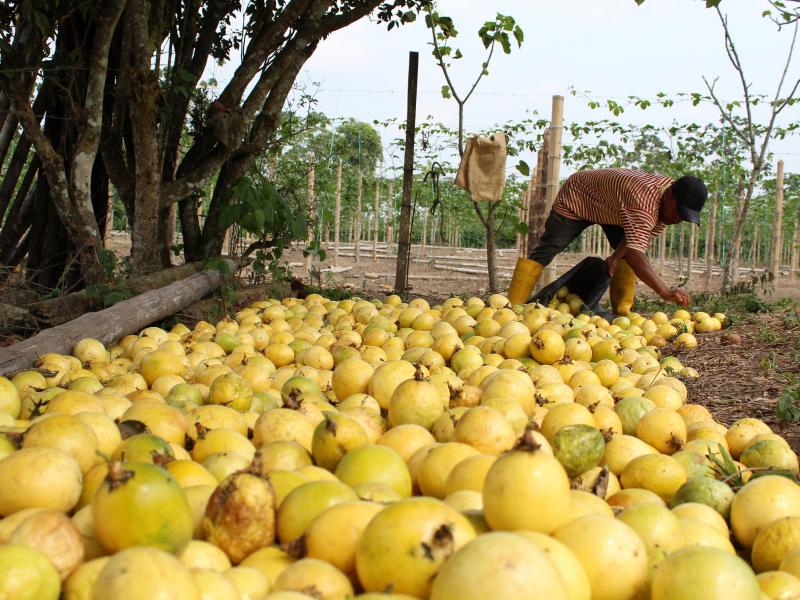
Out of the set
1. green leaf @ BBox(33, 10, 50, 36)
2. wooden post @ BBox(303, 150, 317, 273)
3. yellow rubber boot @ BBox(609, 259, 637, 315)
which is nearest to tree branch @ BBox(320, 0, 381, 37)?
wooden post @ BBox(303, 150, 317, 273)

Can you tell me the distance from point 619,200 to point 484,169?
1724 millimetres

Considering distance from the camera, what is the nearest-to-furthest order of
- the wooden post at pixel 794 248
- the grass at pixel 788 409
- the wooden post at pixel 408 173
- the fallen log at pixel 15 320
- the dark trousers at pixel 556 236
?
the grass at pixel 788 409 → the fallen log at pixel 15 320 → the dark trousers at pixel 556 236 → the wooden post at pixel 408 173 → the wooden post at pixel 794 248

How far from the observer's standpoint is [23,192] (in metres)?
6.81

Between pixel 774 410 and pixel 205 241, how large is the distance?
219 inches

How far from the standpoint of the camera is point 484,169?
7.85m

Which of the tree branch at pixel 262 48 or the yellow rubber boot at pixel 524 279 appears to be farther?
the yellow rubber boot at pixel 524 279

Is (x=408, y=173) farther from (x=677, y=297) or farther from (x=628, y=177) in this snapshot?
(x=677, y=297)

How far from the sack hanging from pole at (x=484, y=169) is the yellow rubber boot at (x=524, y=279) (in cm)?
110

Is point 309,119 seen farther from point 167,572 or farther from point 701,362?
point 167,572

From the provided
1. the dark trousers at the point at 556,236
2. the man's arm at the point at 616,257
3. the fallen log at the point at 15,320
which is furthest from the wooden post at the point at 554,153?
the fallen log at the point at 15,320

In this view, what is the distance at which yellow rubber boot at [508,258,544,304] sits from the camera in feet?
23.5

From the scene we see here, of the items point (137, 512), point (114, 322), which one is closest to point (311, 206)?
point (114, 322)

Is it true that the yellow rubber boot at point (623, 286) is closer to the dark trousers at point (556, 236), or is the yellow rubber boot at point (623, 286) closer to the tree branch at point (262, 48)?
the dark trousers at point (556, 236)

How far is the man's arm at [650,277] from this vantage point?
20.4 ft
